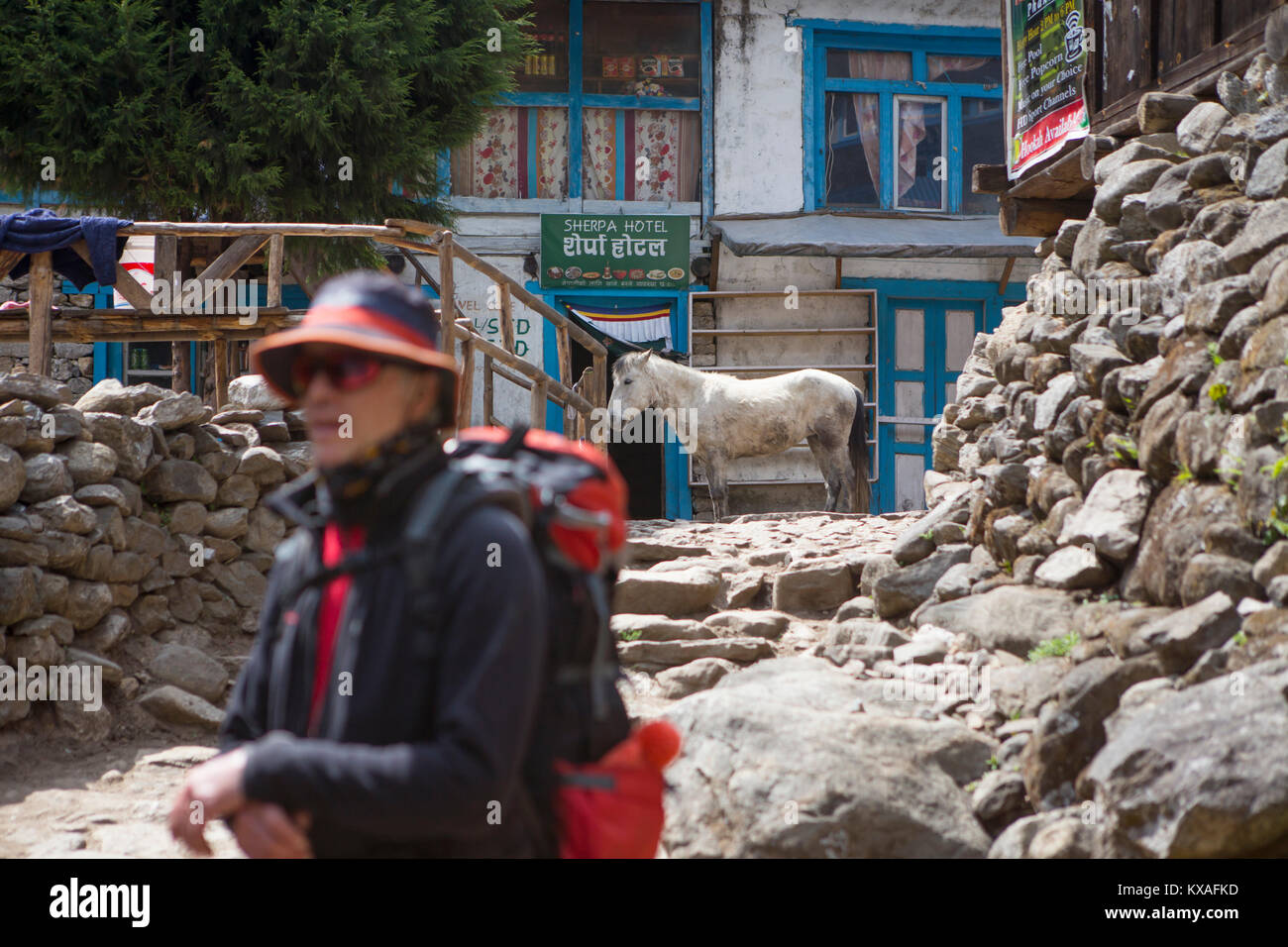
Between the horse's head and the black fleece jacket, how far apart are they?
10.2m

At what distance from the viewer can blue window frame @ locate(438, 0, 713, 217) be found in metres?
14.4

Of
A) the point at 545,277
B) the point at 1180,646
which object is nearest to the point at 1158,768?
the point at 1180,646

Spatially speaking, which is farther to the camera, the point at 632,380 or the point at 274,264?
the point at 632,380

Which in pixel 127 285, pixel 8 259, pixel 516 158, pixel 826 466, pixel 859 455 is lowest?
pixel 826 466

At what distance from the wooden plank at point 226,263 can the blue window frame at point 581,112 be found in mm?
6113

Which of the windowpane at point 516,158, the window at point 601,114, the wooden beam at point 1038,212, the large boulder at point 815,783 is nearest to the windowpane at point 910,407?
the window at point 601,114

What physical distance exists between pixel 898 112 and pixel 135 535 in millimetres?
11223

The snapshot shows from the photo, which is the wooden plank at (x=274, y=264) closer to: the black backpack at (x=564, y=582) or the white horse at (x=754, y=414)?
the white horse at (x=754, y=414)

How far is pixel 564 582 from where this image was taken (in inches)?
73.7

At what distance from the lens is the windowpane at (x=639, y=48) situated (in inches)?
577

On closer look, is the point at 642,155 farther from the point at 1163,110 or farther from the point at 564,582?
the point at 564,582
